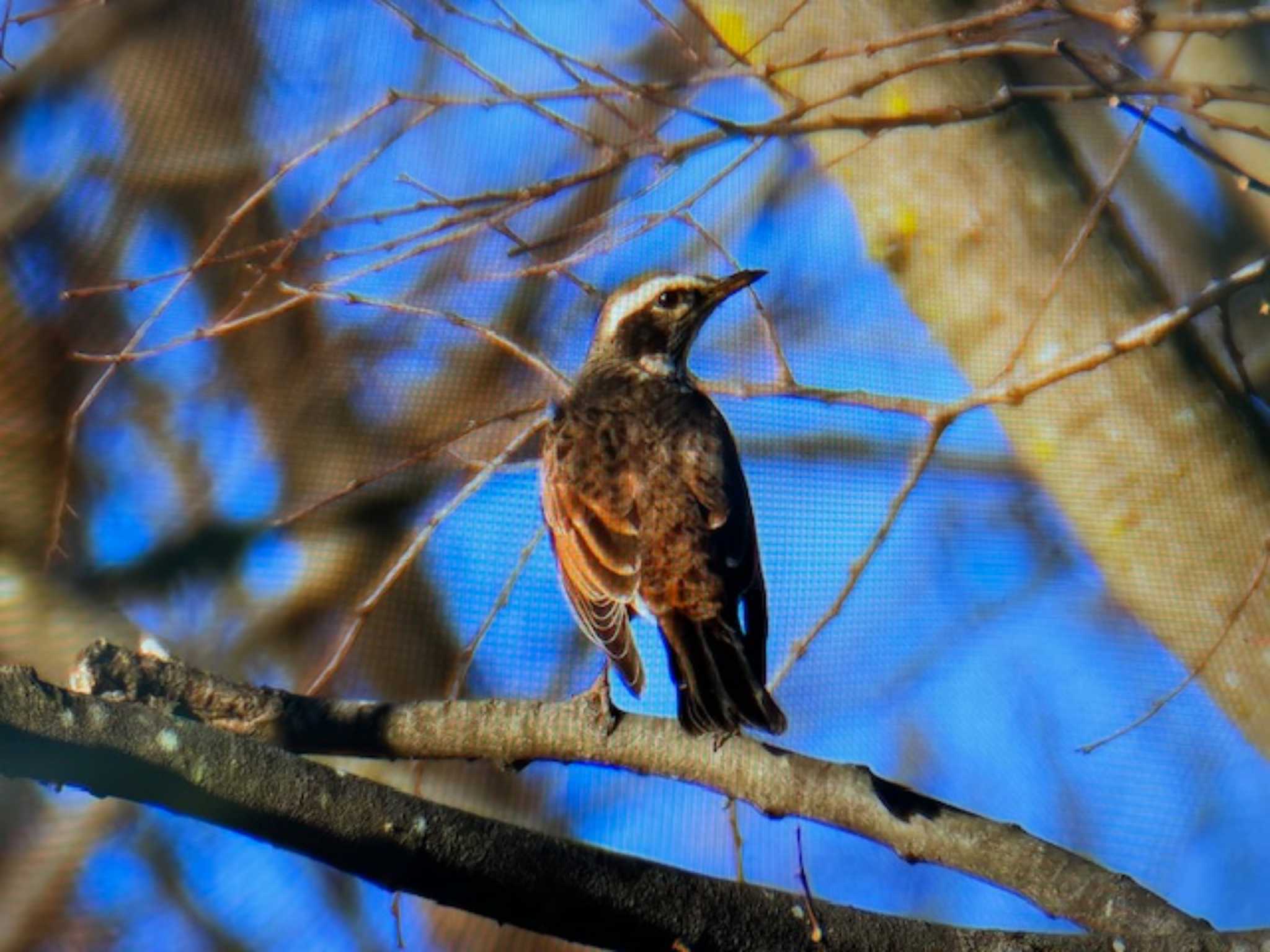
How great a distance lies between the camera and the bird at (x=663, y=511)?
1213 mm

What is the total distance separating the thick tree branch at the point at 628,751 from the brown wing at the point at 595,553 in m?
0.07

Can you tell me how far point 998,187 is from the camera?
5.99 ft

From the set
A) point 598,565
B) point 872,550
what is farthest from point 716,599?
point 872,550

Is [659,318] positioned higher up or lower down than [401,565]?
higher up

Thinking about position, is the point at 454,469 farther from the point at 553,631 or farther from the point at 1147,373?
the point at 1147,373

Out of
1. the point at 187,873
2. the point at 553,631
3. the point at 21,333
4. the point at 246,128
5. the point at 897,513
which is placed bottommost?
the point at 187,873

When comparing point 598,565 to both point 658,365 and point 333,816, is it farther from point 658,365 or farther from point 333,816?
point 333,816

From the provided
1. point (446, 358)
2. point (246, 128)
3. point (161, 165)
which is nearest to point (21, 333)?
point (161, 165)

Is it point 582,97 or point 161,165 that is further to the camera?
point 582,97

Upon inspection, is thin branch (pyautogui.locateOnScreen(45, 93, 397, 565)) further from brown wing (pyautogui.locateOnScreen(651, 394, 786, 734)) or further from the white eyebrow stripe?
brown wing (pyautogui.locateOnScreen(651, 394, 786, 734))

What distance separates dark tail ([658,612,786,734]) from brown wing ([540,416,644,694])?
0.16ft

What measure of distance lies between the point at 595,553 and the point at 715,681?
241mm

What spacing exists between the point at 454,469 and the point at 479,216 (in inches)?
14.0

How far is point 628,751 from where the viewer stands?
1.20 m
